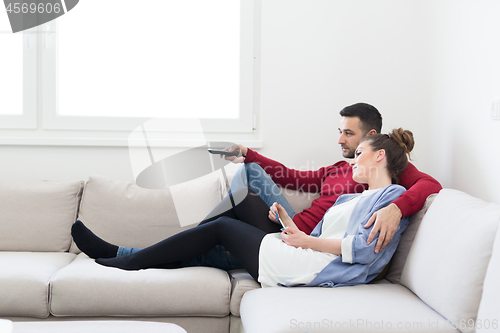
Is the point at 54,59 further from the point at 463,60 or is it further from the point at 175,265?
the point at 463,60

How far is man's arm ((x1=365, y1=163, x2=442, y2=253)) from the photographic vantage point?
4.91 ft

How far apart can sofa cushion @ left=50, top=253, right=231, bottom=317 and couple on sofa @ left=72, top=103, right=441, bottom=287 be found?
130 millimetres

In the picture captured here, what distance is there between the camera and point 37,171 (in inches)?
96.7

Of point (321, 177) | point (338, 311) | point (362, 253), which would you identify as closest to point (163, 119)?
point (321, 177)

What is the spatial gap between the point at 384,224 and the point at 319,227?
35cm

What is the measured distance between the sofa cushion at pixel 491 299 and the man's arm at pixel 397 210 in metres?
→ 0.40

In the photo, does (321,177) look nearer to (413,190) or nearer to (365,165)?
(365,165)

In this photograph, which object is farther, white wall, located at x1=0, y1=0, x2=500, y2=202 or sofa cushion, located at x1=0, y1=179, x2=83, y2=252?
white wall, located at x1=0, y1=0, x2=500, y2=202

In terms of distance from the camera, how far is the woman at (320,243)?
1512mm

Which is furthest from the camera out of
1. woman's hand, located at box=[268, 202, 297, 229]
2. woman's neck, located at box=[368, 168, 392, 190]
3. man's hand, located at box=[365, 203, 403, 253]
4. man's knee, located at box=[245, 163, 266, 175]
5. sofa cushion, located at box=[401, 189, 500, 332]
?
man's knee, located at box=[245, 163, 266, 175]

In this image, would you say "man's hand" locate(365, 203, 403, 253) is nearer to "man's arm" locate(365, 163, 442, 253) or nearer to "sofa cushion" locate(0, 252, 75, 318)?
"man's arm" locate(365, 163, 442, 253)

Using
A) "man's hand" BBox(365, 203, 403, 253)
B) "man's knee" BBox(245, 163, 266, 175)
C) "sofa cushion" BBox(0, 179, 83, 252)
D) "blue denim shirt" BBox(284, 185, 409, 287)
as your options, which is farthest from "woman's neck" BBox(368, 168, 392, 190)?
"sofa cushion" BBox(0, 179, 83, 252)

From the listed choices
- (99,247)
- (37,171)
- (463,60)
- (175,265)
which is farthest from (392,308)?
(37,171)

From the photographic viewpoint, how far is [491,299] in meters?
1.10
